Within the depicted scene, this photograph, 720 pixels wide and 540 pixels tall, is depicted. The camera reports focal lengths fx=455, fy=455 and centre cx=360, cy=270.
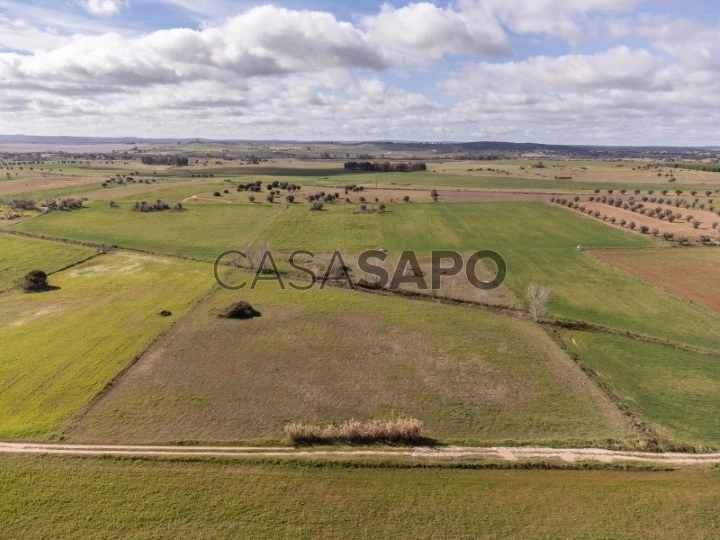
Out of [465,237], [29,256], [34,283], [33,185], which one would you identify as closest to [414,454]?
[34,283]

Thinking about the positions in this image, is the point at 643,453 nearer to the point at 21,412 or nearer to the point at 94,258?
the point at 21,412

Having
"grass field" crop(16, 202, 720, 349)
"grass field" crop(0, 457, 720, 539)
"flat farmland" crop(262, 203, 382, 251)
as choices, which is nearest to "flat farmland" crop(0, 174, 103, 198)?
"grass field" crop(16, 202, 720, 349)

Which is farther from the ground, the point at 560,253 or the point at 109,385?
the point at 560,253

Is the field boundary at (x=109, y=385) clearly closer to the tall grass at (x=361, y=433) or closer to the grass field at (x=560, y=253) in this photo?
the tall grass at (x=361, y=433)

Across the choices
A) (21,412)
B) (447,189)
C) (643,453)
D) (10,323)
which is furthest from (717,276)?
(447,189)

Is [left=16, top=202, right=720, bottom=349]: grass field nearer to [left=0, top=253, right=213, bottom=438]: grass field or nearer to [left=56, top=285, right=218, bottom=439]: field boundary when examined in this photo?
[left=0, top=253, right=213, bottom=438]: grass field

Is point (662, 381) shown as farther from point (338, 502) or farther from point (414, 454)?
point (338, 502)

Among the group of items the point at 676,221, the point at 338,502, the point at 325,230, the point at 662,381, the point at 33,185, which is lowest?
the point at 338,502

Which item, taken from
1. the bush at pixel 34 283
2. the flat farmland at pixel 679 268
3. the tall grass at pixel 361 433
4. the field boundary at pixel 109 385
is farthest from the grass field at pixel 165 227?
the flat farmland at pixel 679 268
